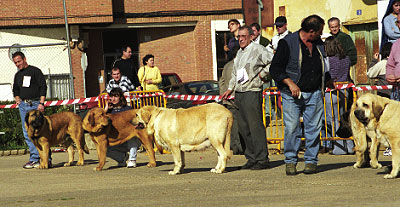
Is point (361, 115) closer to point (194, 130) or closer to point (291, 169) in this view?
point (291, 169)

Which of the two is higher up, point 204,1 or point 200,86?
point 204,1

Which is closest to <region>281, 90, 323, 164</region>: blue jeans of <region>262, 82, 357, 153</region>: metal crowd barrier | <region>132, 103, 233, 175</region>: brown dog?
<region>132, 103, 233, 175</region>: brown dog

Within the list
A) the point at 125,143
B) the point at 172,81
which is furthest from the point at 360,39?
the point at 125,143

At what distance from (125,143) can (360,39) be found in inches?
503

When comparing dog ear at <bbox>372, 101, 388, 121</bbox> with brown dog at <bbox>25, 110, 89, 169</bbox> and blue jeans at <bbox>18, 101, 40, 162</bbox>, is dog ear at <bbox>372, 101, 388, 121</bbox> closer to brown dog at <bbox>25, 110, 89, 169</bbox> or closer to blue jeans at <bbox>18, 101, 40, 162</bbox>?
brown dog at <bbox>25, 110, 89, 169</bbox>

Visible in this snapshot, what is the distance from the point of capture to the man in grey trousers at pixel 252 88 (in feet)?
39.3

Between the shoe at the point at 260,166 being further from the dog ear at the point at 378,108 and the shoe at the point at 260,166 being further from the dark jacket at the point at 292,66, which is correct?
the dog ear at the point at 378,108

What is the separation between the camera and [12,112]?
67.9 ft

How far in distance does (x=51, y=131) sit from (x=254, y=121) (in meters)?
4.05

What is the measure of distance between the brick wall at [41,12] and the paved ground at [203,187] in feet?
63.0

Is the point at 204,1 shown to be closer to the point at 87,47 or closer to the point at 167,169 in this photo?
the point at 87,47

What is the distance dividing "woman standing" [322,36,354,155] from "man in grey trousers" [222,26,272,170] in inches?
96.4

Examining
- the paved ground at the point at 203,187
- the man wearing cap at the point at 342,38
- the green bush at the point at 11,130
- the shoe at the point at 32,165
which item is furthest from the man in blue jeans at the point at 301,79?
the green bush at the point at 11,130

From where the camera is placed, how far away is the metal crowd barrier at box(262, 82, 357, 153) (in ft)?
47.2
